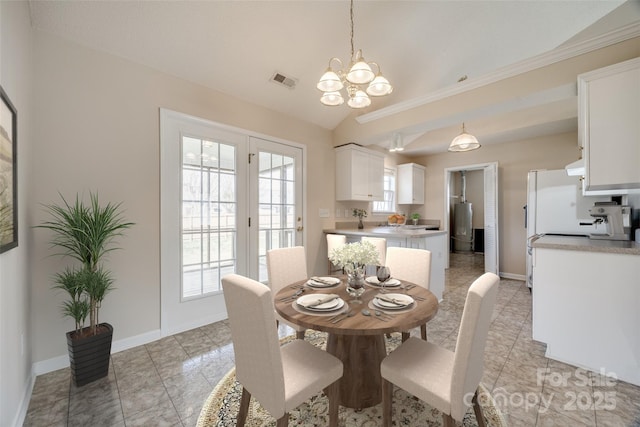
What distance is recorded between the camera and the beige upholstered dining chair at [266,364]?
1.02 m

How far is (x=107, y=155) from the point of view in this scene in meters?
2.18

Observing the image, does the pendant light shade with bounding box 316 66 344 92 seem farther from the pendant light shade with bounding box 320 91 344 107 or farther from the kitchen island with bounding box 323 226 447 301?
the kitchen island with bounding box 323 226 447 301

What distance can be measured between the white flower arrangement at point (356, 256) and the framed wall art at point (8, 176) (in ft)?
5.41

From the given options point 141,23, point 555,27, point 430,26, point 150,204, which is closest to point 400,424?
point 150,204

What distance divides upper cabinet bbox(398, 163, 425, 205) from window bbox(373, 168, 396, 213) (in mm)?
127

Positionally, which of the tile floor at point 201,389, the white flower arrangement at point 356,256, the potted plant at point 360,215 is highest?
the potted plant at point 360,215

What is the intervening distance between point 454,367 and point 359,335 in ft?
1.40

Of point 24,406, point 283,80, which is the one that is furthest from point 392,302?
point 283,80

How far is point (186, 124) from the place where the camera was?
2645 mm

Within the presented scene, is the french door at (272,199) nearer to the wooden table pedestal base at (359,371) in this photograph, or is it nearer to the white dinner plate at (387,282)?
the white dinner plate at (387,282)

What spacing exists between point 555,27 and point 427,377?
3717mm

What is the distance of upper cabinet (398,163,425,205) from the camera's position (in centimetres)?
548

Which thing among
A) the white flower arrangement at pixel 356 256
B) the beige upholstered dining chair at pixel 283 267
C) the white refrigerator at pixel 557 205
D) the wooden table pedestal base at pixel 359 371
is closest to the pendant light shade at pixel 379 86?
the white flower arrangement at pixel 356 256

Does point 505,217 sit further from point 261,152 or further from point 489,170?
point 261,152
